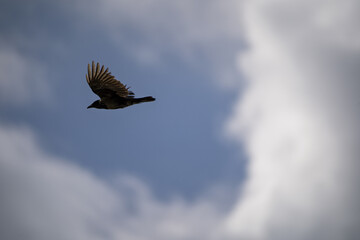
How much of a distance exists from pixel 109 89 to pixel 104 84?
16.5 inches

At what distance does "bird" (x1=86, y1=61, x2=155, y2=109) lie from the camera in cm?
2678

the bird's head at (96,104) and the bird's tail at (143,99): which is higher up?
the bird's tail at (143,99)

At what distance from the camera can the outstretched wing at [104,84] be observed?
26.8m

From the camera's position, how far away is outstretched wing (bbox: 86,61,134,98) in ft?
88.0

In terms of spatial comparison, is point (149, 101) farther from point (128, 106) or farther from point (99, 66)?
point (99, 66)

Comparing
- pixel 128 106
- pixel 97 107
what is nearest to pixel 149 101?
pixel 128 106

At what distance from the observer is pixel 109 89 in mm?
26875

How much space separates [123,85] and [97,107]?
1.97 metres

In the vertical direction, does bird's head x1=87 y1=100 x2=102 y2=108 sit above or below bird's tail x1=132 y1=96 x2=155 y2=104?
below

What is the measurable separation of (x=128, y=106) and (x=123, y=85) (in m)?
1.18

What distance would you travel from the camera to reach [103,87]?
2697 centimetres

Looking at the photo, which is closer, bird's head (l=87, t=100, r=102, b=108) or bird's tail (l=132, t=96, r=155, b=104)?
bird's tail (l=132, t=96, r=155, b=104)

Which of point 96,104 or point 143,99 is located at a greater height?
point 143,99

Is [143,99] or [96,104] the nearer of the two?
[143,99]
